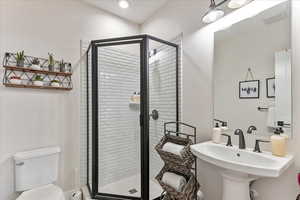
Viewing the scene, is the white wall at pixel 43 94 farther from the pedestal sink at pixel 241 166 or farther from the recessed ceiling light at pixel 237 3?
the recessed ceiling light at pixel 237 3

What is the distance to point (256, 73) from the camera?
1274 millimetres

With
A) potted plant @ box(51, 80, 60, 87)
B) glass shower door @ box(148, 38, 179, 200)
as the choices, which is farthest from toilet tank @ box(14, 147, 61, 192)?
glass shower door @ box(148, 38, 179, 200)

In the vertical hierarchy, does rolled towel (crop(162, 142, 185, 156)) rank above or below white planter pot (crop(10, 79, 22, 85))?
below

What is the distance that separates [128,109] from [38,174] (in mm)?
1239

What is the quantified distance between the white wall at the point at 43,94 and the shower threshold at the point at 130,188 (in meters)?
0.51

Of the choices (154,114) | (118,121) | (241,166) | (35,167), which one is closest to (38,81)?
(35,167)

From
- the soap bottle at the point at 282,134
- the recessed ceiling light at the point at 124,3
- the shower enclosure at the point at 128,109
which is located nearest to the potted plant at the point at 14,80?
the shower enclosure at the point at 128,109

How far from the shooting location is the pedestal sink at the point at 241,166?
0.91m

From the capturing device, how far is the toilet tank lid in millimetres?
1615

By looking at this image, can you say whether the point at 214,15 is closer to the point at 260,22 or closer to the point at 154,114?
the point at 260,22

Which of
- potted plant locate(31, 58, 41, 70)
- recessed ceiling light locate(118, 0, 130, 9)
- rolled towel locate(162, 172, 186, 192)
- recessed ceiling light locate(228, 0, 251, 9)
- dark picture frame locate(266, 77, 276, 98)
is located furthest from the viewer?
recessed ceiling light locate(118, 0, 130, 9)

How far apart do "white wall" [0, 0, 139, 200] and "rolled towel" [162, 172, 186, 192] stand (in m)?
1.29

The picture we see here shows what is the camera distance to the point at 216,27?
5.20 feet

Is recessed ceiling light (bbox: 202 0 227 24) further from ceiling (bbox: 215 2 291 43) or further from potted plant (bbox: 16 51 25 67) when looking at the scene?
potted plant (bbox: 16 51 25 67)
